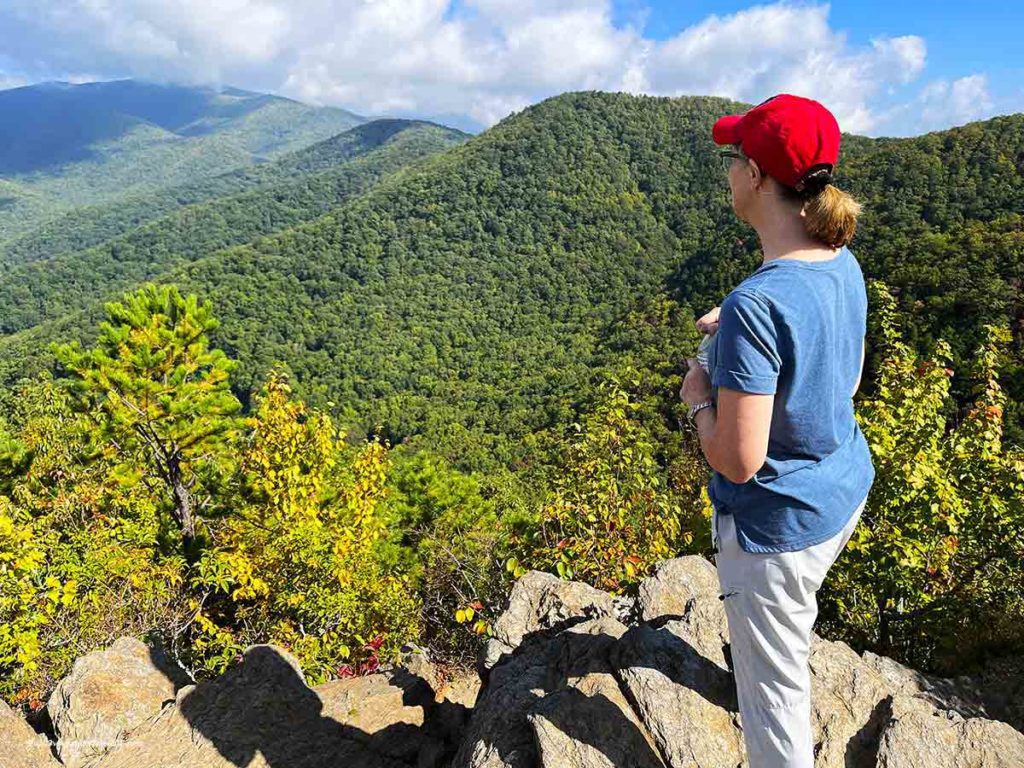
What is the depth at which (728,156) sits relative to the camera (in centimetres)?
180

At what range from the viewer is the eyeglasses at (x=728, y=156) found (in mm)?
1708

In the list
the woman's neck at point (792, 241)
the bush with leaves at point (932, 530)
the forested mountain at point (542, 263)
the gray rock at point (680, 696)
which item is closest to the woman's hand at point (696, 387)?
the woman's neck at point (792, 241)

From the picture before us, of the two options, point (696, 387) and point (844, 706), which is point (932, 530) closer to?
point (844, 706)

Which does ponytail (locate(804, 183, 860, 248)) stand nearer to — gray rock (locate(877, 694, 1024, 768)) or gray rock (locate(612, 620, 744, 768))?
gray rock (locate(612, 620, 744, 768))

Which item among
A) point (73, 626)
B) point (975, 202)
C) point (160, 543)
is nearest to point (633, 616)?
point (73, 626)

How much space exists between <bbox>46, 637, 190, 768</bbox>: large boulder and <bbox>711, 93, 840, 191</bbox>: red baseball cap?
5.43 metres

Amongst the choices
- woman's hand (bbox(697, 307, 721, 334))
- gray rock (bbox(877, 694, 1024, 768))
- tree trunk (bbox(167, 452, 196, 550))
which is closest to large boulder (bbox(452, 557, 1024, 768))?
gray rock (bbox(877, 694, 1024, 768))

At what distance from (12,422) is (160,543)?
11613 mm

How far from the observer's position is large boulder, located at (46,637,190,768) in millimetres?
→ 4297

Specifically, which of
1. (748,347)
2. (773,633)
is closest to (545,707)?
(773,633)

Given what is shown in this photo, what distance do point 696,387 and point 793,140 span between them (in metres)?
0.71

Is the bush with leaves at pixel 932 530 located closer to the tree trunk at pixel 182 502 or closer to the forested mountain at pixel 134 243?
the tree trunk at pixel 182 502

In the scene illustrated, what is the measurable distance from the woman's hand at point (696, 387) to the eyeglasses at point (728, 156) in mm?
614

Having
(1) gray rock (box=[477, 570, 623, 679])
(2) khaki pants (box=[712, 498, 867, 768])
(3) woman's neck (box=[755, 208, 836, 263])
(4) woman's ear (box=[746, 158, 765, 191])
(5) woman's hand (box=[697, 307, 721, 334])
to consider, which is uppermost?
(4) woman's ear (box=[746, 158, 765, 191])
